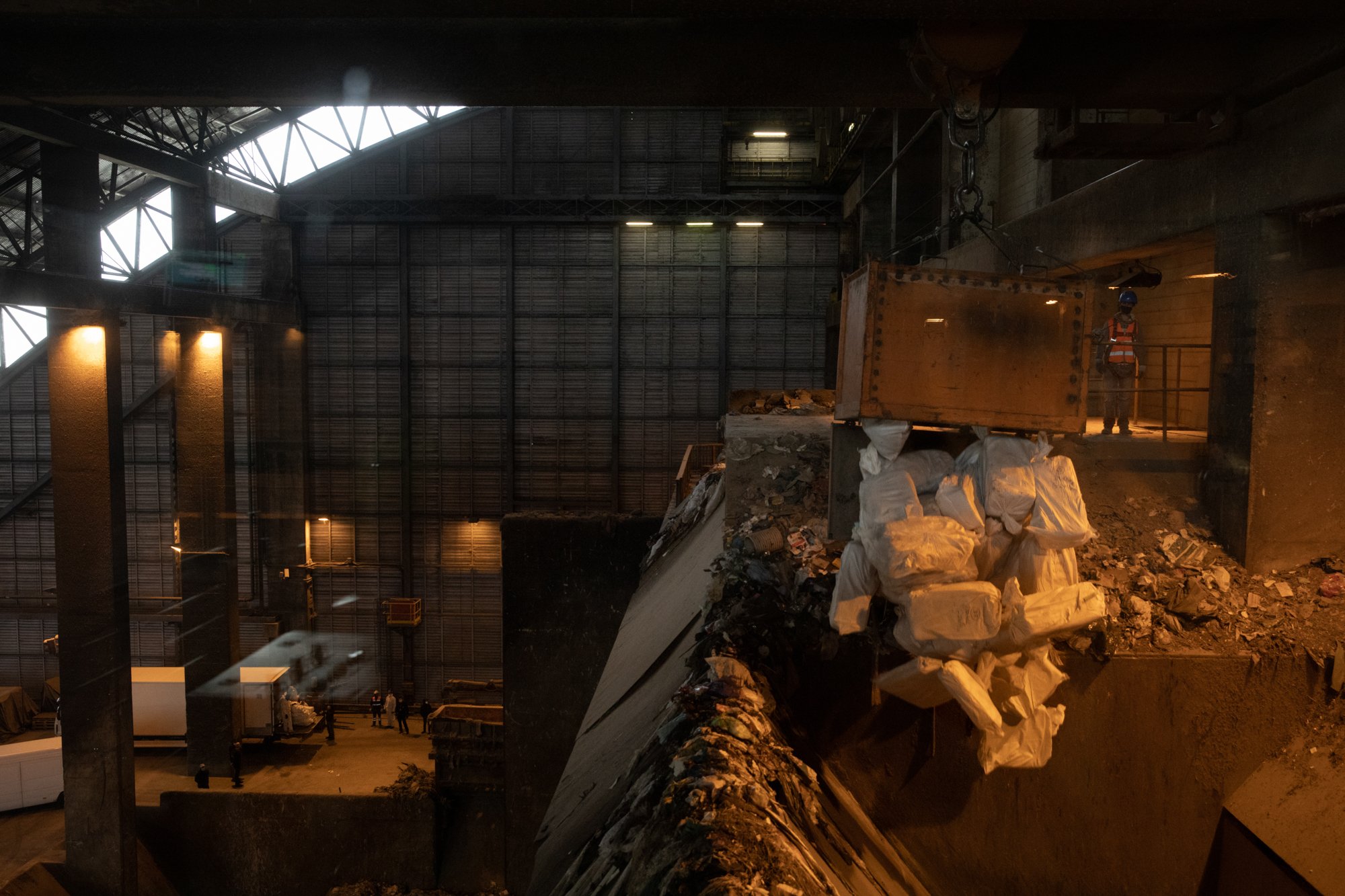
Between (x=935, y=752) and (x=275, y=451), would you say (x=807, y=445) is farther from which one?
(x=275, y=451)

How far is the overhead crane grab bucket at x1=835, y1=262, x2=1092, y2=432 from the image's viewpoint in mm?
3625

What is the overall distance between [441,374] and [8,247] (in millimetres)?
8811

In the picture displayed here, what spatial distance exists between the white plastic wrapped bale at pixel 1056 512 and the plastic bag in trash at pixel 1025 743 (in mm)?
963

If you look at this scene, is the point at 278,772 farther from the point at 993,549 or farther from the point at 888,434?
the point at 993,549

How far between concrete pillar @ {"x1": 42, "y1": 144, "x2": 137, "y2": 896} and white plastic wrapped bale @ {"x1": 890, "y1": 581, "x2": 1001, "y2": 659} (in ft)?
36.9

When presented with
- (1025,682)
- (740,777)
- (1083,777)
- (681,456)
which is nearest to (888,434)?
(1025,682)

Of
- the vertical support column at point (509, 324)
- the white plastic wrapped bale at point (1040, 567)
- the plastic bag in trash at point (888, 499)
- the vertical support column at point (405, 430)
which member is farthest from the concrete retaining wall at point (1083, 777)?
the vertical support column at point (405, 430)

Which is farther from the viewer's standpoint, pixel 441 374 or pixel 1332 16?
pixel 441 374

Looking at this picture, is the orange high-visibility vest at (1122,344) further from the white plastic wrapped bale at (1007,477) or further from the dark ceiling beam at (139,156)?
the dark ceiling beam at (139,156)

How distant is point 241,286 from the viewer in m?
→ 18.1

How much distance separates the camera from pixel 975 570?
349 centimetres

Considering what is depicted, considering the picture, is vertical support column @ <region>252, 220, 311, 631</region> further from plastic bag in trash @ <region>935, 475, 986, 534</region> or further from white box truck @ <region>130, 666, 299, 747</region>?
plastic bag in trash @ <region>935, 475, 986, 534</region>

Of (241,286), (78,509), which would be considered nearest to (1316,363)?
(78,509)

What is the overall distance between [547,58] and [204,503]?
12.6 m
